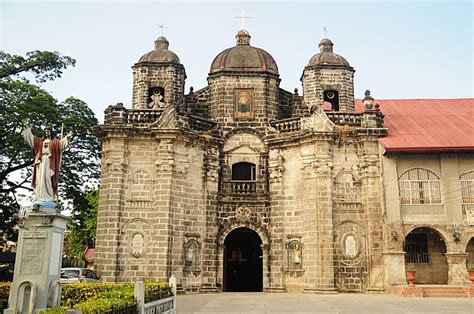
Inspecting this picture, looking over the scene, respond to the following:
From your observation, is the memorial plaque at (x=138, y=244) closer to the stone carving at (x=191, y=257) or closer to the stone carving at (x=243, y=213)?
the stone carving at (x=191, y=257)

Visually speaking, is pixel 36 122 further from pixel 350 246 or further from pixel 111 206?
pixel 350 246

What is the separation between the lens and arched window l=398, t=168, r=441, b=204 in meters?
19.5

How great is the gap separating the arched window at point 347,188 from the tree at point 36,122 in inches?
493

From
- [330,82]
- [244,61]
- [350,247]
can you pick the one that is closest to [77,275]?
[350,247]

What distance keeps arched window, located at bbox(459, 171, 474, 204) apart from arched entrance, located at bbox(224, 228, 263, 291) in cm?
922

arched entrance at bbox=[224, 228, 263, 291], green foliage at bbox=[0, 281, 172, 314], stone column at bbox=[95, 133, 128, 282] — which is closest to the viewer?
green foliage at bbox=[0, 281, 172, 314]

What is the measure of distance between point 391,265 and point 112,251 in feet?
37.2

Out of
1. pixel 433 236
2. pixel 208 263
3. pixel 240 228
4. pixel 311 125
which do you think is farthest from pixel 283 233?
pixel 433 236

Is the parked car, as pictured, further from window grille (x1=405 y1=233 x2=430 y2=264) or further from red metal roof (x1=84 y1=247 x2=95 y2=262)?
red metal roof (x1=84 y1=247 x2=95 y2=262)

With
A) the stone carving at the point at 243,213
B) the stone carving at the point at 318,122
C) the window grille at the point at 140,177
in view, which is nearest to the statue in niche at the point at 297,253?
the stone carving at the point at 243,213

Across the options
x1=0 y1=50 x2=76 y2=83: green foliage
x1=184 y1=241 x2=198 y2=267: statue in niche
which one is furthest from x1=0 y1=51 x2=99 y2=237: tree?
x1=184 y1=241 x2=198 y2=267: statue in niche

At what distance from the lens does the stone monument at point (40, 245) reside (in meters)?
9.99

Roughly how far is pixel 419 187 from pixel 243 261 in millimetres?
8909

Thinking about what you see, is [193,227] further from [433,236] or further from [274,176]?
[433,236]
